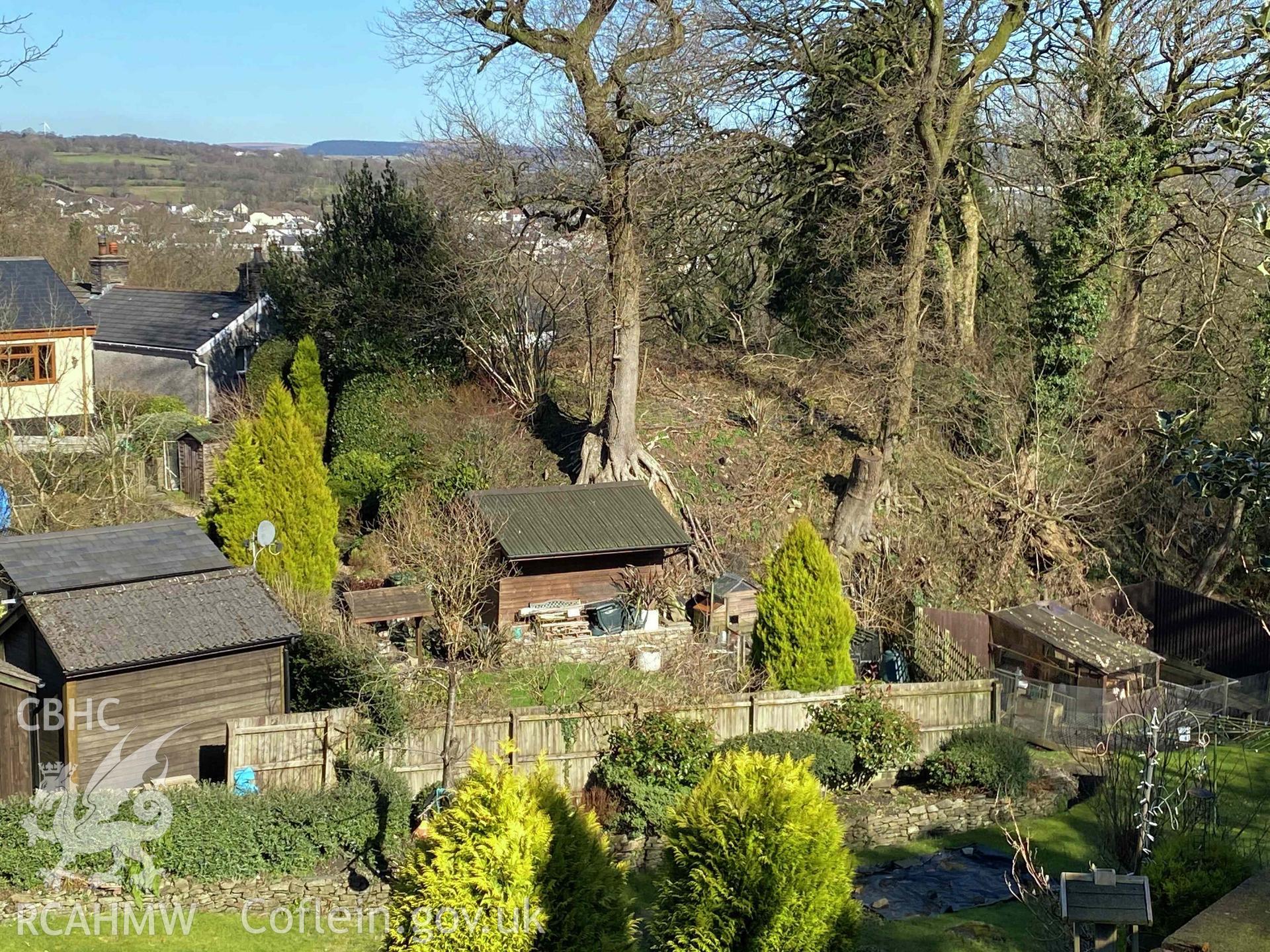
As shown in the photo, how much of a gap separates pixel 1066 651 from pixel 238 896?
12647 millimetres

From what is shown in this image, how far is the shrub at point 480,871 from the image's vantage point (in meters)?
10.1

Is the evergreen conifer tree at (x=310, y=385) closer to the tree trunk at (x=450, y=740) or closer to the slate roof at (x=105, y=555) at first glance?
the slate roof at (x=105, y=555)

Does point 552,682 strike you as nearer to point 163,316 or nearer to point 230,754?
point 230,754

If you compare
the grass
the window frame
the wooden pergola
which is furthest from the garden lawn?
the window frame

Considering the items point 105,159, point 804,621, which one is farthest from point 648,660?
point 105,159

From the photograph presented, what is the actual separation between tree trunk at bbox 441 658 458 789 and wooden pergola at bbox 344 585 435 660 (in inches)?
153

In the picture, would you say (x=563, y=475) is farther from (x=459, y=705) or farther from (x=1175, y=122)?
(x=1175, y=122)

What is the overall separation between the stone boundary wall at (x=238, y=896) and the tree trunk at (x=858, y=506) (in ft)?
42.8

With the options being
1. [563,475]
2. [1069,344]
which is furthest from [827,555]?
[1069,344]

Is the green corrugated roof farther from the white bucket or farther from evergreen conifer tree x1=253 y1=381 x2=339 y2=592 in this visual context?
evergreen conifer tree x1=253 y1=381 x2=339 y2=592

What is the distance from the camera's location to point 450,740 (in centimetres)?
1534

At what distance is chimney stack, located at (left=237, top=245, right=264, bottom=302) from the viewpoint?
35781 millimetres

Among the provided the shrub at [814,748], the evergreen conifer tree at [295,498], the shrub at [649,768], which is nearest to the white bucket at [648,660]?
the shrub at [814,748]

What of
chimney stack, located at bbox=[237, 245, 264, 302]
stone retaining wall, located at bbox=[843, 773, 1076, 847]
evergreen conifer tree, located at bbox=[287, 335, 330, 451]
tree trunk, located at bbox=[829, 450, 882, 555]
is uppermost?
chimney stack, located at bbox=[237, 245, 264, 302]
